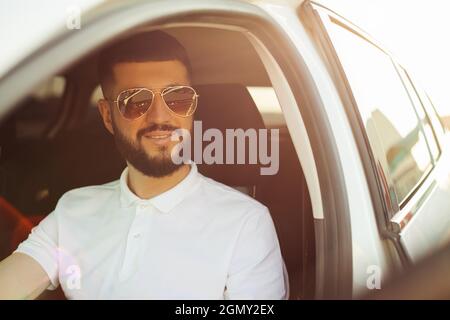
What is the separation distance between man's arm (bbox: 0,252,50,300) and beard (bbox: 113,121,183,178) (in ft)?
1.37

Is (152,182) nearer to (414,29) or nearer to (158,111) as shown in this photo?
(158,111)

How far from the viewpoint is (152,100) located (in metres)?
1.92

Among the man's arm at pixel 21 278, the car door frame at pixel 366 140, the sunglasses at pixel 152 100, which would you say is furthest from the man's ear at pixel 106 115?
the car door frame at pixel 366 140

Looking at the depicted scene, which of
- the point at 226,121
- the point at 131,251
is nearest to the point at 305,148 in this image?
the point at 226,121

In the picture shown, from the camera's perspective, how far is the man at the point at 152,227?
6.26 ft

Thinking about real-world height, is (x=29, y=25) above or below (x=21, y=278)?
above

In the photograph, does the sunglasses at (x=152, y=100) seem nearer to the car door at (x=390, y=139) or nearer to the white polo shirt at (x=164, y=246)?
the white polo shirt at (x=164, y=246)

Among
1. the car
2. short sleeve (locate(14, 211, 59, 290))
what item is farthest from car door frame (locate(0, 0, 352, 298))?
short sleeve (locate(14, 211, 59, 290))

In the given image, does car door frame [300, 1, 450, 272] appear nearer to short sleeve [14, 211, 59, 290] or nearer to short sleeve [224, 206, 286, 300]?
short sleeve [224, 206, 286, 300]

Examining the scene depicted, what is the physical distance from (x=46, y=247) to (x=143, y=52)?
2.13 ft

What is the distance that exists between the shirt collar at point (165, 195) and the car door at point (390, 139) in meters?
0.53

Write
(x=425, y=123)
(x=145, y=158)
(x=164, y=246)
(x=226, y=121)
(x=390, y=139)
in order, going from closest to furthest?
(x=164, y=246)
(x=145, y=158)
(x=226, y=121)
(x=390, y=139)
(x=425, y=123)

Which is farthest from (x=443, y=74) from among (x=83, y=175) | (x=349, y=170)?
(x=83, y=175)

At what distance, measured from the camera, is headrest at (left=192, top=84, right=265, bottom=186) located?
2.11m
